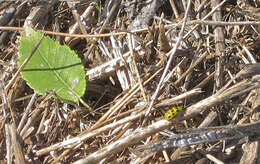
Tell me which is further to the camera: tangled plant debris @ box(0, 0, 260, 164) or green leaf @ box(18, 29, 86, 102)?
green leaf @ box(18, 29, 86, 102)

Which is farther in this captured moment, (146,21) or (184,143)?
(146,21)

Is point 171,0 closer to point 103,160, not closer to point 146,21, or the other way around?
point 146,21

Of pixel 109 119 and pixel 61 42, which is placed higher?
pixel 61 42

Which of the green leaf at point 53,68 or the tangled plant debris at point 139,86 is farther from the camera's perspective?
the green leaf at point 53,68

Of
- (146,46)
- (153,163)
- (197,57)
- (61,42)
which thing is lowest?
(153,163)

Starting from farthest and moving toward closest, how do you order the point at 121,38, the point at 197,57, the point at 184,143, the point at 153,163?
the point at 121,38
the point at 197,57
the point at 153,163
the point at 184,143

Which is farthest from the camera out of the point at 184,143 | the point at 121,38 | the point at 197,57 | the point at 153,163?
the point at 121,38

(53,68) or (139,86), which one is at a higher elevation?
(53,68)

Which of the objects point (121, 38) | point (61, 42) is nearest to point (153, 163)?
Result: point (121, 38)
